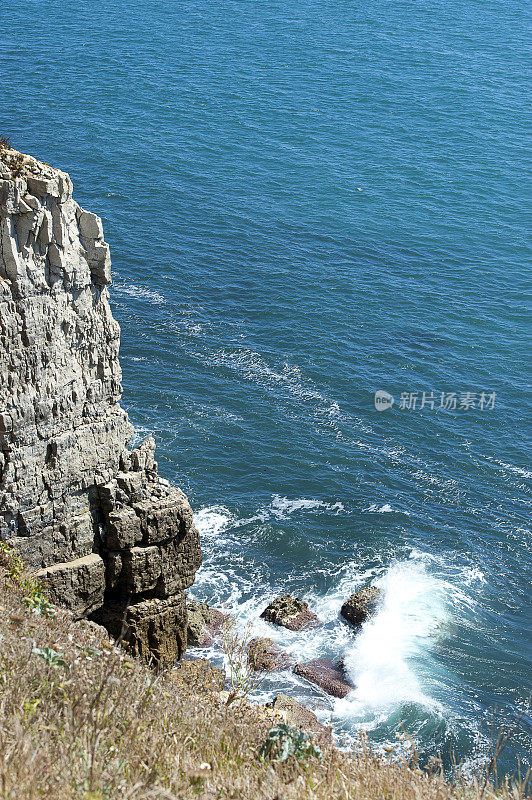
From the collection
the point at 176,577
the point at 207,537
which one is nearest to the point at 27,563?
the point at 176,577

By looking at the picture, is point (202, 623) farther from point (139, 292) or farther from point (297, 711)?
point (139, 292)

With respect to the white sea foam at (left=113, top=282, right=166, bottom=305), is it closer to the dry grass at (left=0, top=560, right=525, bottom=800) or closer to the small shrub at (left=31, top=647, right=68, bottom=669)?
the dry grass at (left=0, top=560, right=525, bottom=800)

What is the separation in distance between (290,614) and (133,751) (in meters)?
30.4

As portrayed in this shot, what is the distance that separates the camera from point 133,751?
1342cm

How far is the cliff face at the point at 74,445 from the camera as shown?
27016 millimetres

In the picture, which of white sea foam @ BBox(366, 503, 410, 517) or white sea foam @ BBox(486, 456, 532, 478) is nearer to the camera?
white sea foam @ BBox(366, 503, 410, 517)

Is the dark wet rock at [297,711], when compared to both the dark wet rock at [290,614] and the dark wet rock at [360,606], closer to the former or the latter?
the dark wet rock at [290,614]

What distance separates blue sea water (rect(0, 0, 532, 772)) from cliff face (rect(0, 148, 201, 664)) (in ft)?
31.6

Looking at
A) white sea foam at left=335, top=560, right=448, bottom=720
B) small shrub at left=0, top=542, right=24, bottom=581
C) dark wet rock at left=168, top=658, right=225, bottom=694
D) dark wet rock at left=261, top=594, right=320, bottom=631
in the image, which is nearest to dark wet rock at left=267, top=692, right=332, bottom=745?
white sea foam at left=335, top=560, right=448, bottom=720

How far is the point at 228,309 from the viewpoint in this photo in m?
67.6

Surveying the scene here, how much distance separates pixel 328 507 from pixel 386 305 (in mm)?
24188

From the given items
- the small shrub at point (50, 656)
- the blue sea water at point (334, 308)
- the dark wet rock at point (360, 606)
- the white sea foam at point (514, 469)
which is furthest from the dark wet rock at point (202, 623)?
the small shrub at point (50, 656)

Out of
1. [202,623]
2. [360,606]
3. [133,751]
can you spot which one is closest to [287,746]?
[133,751]

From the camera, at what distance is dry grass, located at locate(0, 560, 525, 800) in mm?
11680
